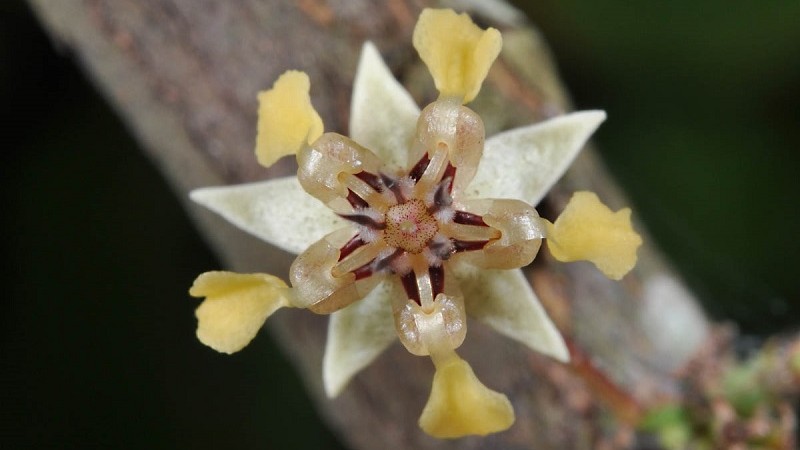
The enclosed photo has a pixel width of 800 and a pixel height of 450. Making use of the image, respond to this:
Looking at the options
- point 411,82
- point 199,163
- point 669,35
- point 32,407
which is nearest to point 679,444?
point 411,82

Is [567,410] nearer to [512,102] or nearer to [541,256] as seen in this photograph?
[541,256]

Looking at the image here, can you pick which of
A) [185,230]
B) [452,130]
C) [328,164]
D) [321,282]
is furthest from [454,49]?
[185,230]

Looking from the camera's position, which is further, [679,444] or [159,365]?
[159,365]

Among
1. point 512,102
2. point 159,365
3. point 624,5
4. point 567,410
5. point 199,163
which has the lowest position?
point 159,365

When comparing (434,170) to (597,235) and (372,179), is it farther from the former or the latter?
(597,235)

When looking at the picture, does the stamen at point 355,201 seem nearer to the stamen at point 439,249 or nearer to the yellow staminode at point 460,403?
the stamen at point 439,249

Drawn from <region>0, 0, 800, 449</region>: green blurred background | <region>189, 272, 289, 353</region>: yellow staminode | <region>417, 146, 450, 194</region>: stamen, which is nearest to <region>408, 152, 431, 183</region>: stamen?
<region>417, 146, 450, 194</region>: stamen

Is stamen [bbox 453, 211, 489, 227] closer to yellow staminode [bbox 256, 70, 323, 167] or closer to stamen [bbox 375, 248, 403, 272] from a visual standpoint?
stamen [bbox 375, 248, 403, 272]
